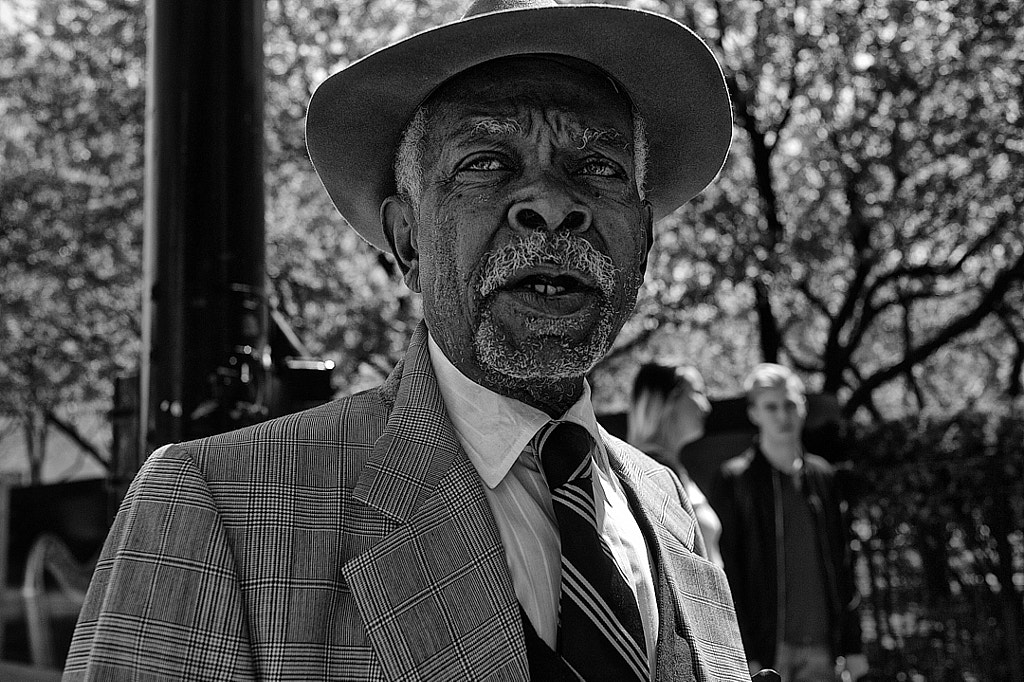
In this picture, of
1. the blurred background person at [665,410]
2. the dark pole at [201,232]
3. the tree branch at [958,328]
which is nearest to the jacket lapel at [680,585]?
the dark pole at [201,232]

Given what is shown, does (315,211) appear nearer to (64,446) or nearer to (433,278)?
(433,278)

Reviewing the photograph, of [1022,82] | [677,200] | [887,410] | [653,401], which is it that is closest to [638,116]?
[677,200]

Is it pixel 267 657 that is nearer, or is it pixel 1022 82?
pixel 267 657

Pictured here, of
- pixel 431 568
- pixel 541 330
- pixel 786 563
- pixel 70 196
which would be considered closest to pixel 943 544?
pixel 786 563

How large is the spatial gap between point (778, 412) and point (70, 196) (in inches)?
406

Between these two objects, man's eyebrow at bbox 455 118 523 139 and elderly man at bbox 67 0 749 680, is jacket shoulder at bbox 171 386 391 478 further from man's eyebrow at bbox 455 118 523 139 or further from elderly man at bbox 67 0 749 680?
man's eyebrow at bbox 455 118 523 139

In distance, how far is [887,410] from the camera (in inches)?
822

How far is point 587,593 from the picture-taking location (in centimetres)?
171

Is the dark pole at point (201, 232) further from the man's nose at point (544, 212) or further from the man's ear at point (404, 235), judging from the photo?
the man's nose at point (544, 212)

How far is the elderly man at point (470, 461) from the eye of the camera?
1545mm

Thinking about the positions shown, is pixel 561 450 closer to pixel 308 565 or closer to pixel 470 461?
pixel 470 461

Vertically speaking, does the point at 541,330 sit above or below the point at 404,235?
below

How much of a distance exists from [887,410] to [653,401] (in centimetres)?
1731

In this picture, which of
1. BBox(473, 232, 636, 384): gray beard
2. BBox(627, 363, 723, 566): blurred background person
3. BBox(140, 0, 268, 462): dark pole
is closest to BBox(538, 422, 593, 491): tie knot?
BBox(473, 232, 636, 384): gray beard
